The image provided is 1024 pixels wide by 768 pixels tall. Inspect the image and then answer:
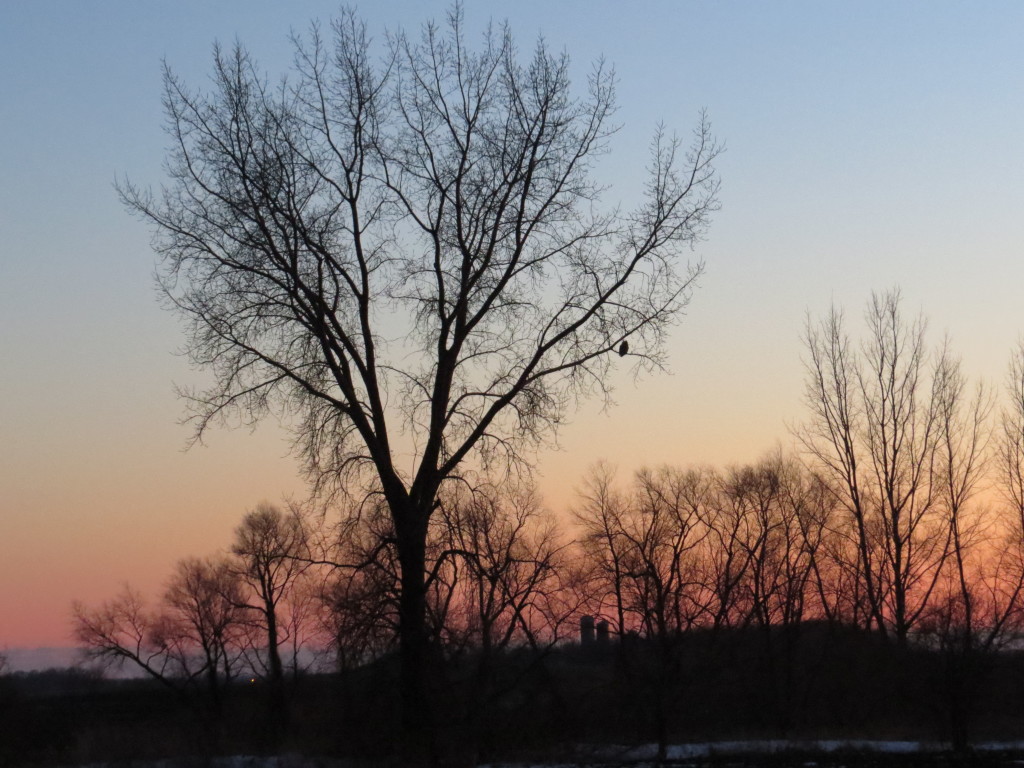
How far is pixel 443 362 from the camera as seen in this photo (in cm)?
1658

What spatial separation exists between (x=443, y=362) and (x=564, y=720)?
8957 mm

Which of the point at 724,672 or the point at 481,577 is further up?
the point at 481,577

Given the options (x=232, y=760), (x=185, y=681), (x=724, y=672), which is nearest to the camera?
(x=232, y=760)

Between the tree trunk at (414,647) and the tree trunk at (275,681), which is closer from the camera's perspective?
the tree trunk at (414,647)

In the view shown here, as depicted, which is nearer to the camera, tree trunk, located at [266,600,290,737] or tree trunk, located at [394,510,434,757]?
tree trunk, located at [394,510,434,757]

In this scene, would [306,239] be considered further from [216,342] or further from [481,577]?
[481,577]

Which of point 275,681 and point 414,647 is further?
point 275,681

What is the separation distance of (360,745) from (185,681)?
127 feet

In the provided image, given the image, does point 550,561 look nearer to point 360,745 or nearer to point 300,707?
point 360,745

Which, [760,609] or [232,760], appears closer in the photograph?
[232,760]

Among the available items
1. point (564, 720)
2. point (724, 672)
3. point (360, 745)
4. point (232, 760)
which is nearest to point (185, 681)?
point (724, 672)

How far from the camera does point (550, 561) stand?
1652 cm

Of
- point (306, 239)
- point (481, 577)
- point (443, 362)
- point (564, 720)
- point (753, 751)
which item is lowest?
point (753, 751)

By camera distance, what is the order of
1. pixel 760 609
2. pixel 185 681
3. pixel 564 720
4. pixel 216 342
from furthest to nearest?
pixel 185 681
pixel 760 609
pixel 564 720
pixel 216 342
